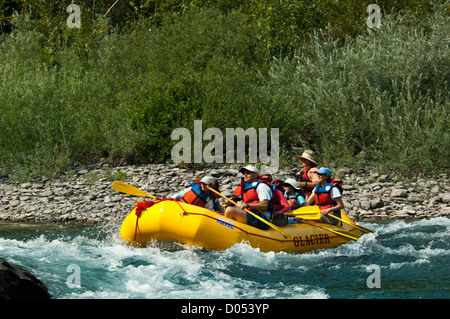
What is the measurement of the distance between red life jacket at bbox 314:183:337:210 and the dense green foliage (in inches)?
159

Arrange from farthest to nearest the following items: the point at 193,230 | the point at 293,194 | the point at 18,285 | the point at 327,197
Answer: the point at 293,194 < the point at 327,197 < the point at 193,230 < the point at 18,285

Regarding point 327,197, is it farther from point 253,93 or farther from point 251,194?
point 253,93

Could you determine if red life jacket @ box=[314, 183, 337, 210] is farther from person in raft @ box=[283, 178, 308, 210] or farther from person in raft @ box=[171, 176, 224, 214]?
person in raft @ box=[171, 176, 224, 214]

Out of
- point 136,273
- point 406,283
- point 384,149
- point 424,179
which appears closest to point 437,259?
point 406,283

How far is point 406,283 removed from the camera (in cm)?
635

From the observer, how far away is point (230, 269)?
682 centimetres

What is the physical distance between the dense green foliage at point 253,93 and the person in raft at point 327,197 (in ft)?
13.2

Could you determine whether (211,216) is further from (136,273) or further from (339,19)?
(339,19)

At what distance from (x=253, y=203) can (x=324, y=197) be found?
123cm

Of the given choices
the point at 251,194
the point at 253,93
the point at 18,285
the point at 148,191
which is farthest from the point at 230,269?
the point at 253,93

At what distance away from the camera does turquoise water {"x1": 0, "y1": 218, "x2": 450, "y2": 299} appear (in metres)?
5.96

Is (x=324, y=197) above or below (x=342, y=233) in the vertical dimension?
above

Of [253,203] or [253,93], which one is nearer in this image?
[253,203]

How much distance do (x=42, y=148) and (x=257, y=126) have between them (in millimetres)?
4500
